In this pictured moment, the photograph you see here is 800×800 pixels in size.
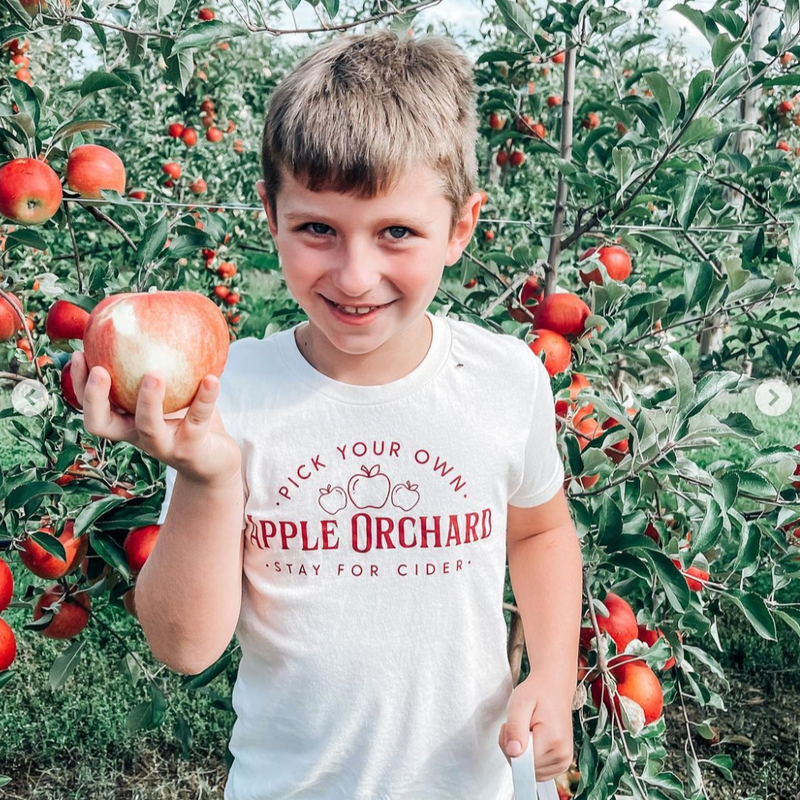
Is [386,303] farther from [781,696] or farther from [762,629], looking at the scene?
[781,696]

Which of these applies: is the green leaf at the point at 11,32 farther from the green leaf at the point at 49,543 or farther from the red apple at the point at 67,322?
the green leaf at the point at 49,543

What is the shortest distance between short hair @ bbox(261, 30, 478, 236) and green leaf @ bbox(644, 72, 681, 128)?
430mm

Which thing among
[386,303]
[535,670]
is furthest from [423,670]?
[386,303]

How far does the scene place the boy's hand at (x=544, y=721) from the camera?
3.16 ft

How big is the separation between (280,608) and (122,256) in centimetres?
286

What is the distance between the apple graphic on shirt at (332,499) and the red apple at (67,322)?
881 millimetres

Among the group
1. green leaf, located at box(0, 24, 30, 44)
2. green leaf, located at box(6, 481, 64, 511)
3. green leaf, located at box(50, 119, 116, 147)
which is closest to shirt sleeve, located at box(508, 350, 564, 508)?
green leaf, located at box(6, 481, 64, 511)

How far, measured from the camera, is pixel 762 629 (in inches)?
52.5

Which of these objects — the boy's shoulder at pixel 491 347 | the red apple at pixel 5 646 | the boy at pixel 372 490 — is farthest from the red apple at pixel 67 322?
the boy's shoulder at pixel 491 347

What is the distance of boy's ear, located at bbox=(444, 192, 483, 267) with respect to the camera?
1014mm

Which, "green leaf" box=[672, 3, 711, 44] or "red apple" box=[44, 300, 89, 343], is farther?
"red apple" box=[44, 300, 89, 343]

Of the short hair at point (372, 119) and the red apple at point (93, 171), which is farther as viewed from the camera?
the red apple at point (93, 171)

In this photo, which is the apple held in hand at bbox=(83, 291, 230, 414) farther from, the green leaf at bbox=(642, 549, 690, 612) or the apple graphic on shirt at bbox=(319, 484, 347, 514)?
the green leaf at bbox=(642, 549, 690, 612)

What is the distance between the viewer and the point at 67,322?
1.68 meters
